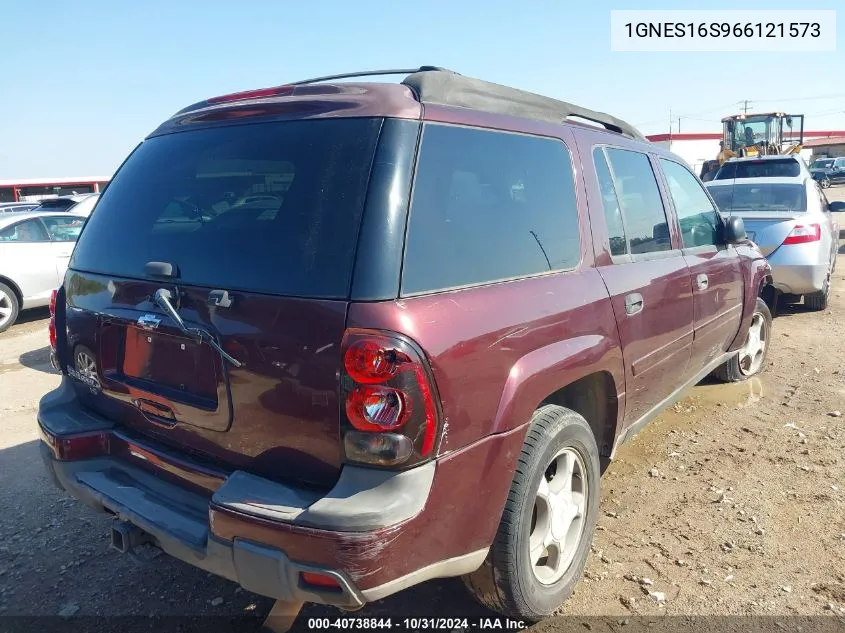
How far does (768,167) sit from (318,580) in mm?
10674

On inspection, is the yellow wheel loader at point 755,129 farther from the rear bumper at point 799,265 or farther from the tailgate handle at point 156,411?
the tailgate handle at point 156,411

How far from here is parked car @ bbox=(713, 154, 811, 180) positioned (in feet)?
31.6

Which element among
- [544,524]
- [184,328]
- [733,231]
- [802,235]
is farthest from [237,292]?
[802,235]

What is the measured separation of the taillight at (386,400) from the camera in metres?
1.83

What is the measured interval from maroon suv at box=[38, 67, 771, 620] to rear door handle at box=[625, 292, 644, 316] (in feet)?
0.08

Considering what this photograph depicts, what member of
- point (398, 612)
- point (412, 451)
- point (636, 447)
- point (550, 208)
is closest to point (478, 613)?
point (398, 612)

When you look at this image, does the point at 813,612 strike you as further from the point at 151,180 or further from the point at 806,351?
the point at 806,351

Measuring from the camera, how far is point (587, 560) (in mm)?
2953

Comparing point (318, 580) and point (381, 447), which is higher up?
point (381, 447)

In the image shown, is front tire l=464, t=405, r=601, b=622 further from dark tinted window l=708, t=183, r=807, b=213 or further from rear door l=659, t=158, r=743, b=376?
dark tinted window l=708, t=183, r=807, b=213

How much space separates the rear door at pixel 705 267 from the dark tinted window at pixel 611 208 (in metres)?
0.80

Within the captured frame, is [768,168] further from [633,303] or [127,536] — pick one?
[127,536]

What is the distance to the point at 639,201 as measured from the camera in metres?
3.37

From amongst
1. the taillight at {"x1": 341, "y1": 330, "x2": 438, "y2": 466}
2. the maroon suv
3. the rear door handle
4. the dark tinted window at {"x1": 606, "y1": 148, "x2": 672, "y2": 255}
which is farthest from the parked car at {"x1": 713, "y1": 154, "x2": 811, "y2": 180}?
the taillight at {"x1": 341, "y1": 330, "x2": 438, "y2": 466}
